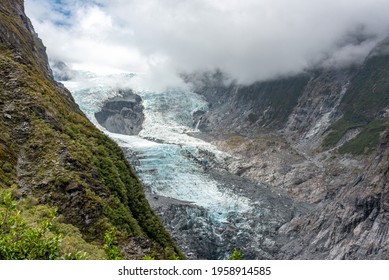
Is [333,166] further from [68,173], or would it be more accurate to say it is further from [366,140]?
[68,173]

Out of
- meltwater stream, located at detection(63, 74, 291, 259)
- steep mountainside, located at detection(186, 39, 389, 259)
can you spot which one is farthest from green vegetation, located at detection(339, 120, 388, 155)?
meltwater stream, located at detection(63, 74, 291, 259)

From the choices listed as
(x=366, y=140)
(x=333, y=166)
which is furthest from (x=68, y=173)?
(x=366, y=140)

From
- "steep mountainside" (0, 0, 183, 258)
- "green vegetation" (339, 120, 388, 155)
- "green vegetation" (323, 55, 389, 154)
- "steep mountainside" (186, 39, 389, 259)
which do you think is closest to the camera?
"steep mountainside" (0, 0, 183, 258)

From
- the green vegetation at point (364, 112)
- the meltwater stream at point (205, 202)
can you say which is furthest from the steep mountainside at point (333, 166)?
the meltwater stream at point (205, 202)

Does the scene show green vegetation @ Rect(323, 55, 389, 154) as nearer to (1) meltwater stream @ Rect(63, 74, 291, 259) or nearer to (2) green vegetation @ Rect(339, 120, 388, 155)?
(2) green vegetation @ Rect(339, 120, 388, 155)

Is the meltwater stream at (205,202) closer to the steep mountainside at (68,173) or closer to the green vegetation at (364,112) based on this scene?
the green vegetation at (364,112)

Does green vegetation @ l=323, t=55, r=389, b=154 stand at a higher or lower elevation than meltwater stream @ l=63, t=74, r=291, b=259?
higher

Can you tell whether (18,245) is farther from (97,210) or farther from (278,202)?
(278,202)
